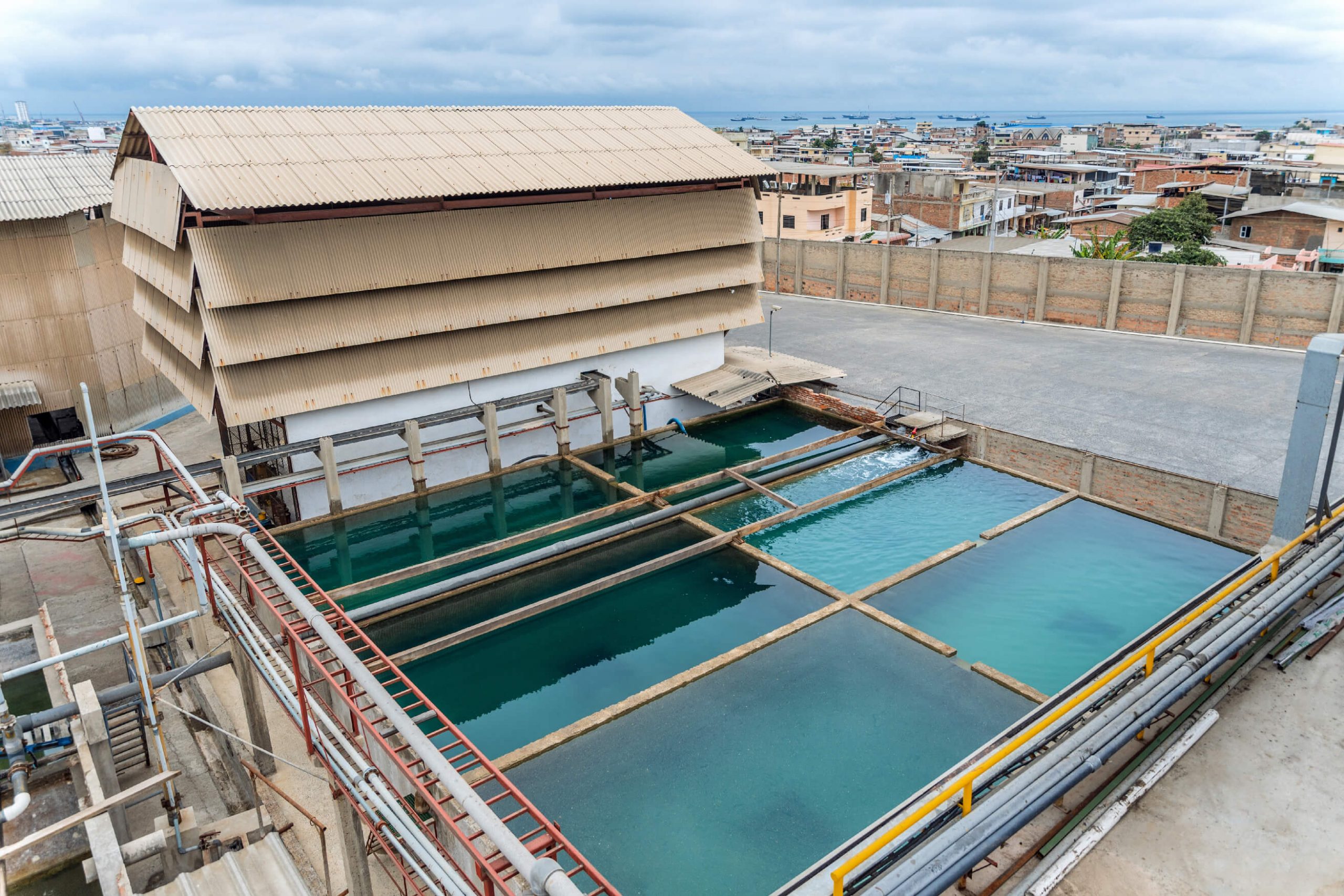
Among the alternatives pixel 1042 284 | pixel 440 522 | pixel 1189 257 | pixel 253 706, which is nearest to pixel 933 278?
pixel 1042 284

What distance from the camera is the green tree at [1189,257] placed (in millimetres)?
46844

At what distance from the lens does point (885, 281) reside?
45.5 meters

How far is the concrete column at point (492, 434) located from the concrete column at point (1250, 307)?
29.4 metres

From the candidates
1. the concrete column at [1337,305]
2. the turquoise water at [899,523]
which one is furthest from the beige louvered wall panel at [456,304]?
the concrete column at [1337,305]

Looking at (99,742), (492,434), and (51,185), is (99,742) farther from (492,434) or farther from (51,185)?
(51,185)

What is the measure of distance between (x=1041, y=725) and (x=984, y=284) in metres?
34.1

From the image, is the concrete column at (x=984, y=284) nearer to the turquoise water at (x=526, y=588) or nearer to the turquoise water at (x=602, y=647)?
the turquoise water at (x=526, y=588)

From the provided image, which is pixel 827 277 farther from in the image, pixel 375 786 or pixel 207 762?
pixel 375 786

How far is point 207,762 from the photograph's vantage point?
1576cm

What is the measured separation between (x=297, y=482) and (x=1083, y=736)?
1974 centimetres

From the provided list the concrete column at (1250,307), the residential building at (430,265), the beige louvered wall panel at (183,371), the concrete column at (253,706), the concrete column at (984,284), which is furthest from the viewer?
the concrete column at (984,284)

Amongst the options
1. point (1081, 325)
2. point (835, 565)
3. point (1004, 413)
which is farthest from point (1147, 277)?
point (835, 565)

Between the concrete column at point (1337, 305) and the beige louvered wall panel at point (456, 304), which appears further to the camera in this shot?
the concrete column at point (1337, 305)

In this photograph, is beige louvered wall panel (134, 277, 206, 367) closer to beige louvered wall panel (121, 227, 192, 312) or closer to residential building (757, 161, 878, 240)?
beige louvered wall panel (121, 227, 192, 312)
